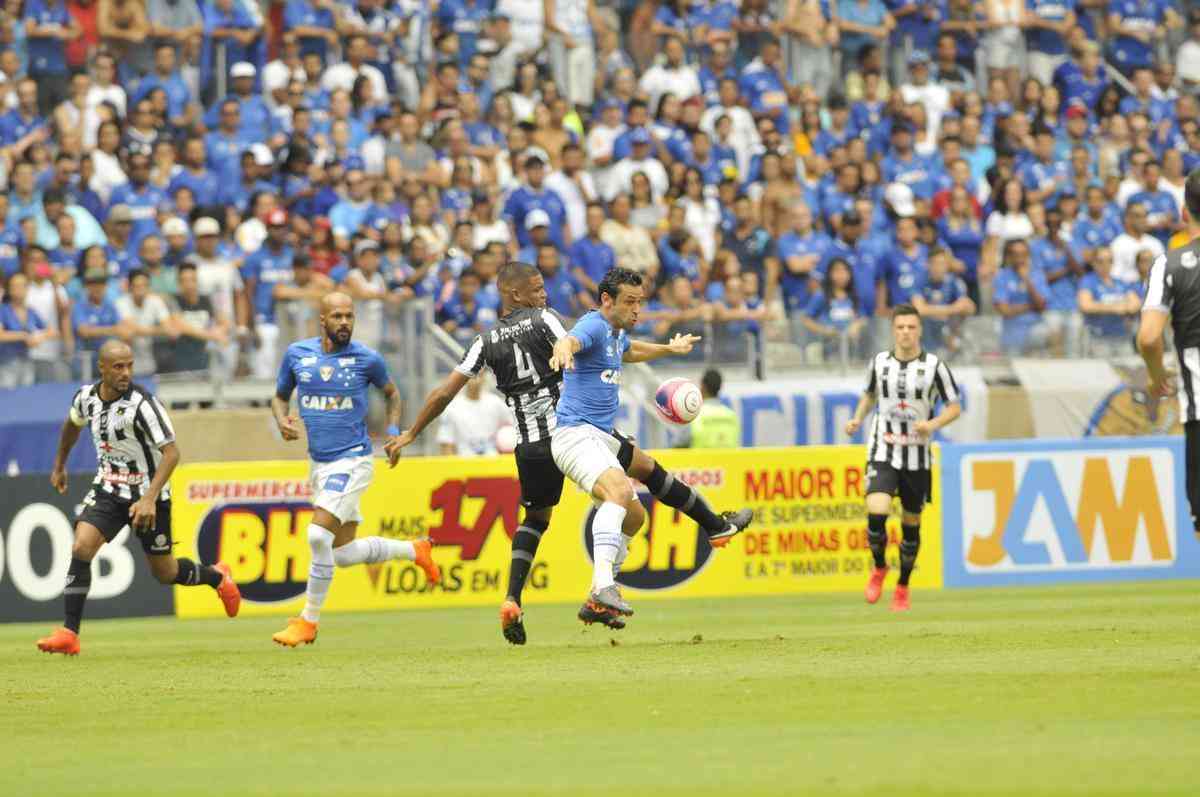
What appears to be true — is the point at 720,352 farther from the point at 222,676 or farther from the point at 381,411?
the point at 222,676

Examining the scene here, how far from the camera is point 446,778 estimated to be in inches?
299

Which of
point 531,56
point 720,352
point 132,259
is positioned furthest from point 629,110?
point 132,259

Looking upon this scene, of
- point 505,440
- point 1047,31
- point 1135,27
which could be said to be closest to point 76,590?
point 505,440

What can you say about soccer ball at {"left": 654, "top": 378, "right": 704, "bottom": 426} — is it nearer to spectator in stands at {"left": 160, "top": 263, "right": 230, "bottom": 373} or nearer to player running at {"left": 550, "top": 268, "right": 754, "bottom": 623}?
player running at {"left": 550, "top": 268, "right": 754, "bottom": 623}

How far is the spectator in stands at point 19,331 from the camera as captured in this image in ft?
65.1

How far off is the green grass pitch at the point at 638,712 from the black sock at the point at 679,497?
79 cm

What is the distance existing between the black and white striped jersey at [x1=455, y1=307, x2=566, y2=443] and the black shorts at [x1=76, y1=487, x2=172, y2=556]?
301 cm

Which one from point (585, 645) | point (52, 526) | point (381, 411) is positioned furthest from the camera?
point (381, 411)

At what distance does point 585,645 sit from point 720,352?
8983 millimetres

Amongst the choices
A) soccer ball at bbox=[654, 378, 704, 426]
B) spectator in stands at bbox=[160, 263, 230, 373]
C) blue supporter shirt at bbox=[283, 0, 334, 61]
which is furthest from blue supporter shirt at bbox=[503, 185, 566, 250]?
soccer ball at bbox=[654, 378, 704, 426]

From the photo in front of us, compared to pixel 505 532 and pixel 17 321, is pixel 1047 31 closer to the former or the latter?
pixel 505 532

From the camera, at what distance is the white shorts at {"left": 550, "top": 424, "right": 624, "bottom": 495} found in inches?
517

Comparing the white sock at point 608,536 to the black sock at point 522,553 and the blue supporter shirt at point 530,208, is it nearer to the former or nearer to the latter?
the black sock at point 522,553

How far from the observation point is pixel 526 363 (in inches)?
538
